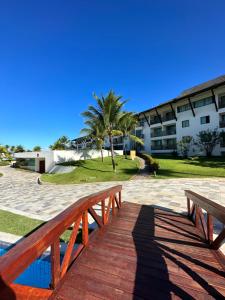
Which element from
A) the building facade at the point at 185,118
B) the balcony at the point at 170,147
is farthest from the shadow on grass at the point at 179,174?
the balcony at the point at 170,147

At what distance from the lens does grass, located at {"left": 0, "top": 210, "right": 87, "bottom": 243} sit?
576 cm

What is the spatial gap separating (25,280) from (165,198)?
22.2 feet

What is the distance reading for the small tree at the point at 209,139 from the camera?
24.4m

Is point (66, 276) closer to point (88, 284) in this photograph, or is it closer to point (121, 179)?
point (88, 284)

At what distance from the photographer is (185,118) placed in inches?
1189

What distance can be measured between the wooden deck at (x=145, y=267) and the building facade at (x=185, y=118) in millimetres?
24930

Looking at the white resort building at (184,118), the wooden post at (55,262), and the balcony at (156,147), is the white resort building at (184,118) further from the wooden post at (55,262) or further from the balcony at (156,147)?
the wooden post at (55,262)

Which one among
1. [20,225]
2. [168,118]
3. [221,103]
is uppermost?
[221,103]

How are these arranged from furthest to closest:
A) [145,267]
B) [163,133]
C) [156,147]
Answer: [156,147] < [163,133] < [145,267]

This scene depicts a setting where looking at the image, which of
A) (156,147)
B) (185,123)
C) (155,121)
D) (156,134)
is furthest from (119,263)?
(155,121)

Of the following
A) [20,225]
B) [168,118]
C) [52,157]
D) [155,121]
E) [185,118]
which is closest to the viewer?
[20,225]

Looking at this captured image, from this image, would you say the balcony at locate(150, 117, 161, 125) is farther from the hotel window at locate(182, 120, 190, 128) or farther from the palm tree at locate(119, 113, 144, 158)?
the palm tree at locate(119, 113, 144, 158)

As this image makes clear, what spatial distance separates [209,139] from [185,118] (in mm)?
6922

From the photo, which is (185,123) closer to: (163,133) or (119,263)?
(163,133)
